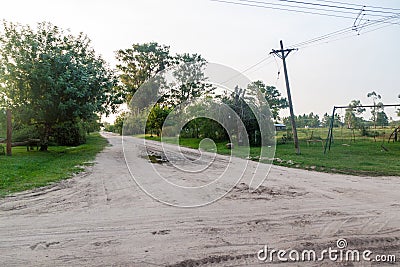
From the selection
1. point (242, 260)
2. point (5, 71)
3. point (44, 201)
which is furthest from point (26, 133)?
point (242, 260)

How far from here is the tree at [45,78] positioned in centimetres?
1386

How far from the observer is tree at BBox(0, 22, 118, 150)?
13.9 metres

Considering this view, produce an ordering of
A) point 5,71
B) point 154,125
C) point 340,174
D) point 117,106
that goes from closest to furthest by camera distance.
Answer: point 340,174, point 154,125, point 5,71, point 117,106

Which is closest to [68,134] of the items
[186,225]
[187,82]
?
[187,82]

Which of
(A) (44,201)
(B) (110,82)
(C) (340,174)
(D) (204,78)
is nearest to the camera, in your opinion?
(A) (44,201)

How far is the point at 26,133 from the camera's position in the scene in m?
17.9

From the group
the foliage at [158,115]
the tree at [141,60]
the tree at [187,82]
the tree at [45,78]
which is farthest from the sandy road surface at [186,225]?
the tree at [141,60]

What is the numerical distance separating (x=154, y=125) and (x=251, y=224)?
29.7 ft

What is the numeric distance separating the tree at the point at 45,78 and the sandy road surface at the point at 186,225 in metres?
9.14

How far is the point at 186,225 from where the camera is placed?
4.05 meters

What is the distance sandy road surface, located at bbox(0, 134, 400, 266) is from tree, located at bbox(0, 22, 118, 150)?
9.14 m

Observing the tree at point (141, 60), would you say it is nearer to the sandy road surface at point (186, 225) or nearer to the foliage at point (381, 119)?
the foliage at point (381, 119)

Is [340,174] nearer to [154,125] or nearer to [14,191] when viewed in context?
[154,125]

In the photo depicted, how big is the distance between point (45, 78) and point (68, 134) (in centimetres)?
981
